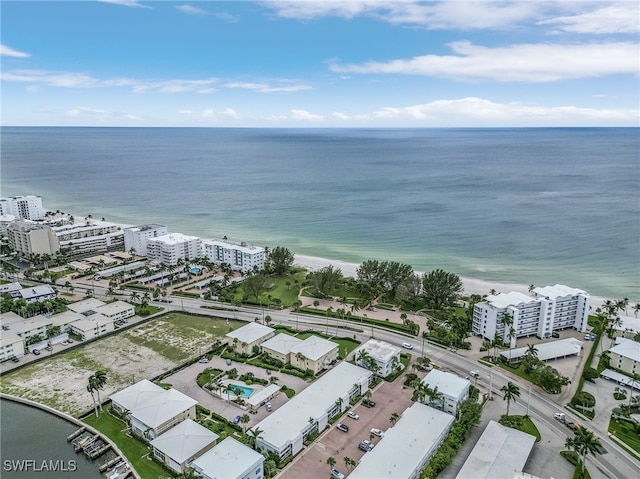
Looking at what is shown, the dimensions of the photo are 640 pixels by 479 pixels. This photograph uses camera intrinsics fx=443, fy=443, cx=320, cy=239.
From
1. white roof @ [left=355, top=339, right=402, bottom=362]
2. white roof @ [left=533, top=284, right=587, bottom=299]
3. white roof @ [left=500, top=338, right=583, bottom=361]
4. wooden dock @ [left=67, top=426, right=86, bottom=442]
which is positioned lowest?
wooden dock @ [left=67, top=426, right=86, bottom=442]

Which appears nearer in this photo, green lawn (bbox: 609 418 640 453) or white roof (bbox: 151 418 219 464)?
white roof (bbox: 151 418 219 464)

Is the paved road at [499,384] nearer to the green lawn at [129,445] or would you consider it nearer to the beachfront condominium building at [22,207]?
the green lawn at [129,445]

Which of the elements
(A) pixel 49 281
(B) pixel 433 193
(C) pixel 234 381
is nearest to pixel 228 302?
(C) pixel 234 381

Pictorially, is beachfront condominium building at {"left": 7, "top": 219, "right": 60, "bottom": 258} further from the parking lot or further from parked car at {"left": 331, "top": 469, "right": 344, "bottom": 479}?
parked car at {"left": 331, "top": 469, "right": 344, "bottom": 479}

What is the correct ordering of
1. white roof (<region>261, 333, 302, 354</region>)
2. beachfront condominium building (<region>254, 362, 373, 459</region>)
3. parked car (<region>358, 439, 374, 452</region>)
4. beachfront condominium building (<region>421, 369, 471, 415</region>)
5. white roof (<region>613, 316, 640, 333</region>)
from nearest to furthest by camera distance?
beachfront condominium building (<region>254, 362, 373, 459</region>) < parked car (<region>358, 439, 374, 452</region>) < beachfront condominium building (<region>421, 369, 471, 415</region>) < white roof (<region>261, 333, 302, 354</region>) < white roof (<region>613, 316, 640, 333</region>)

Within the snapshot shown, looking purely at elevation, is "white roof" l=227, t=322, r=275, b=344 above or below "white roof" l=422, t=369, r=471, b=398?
above

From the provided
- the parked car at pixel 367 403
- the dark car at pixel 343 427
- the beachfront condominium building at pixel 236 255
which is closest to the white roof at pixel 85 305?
the beachfront condominium building at pixel 236 255

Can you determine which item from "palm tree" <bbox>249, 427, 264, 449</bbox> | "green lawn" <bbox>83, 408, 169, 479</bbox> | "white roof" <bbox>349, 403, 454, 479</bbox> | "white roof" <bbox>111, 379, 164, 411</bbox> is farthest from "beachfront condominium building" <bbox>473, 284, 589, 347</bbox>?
"green lawn" <bbox>83, 408, 169, 479</bbox>
